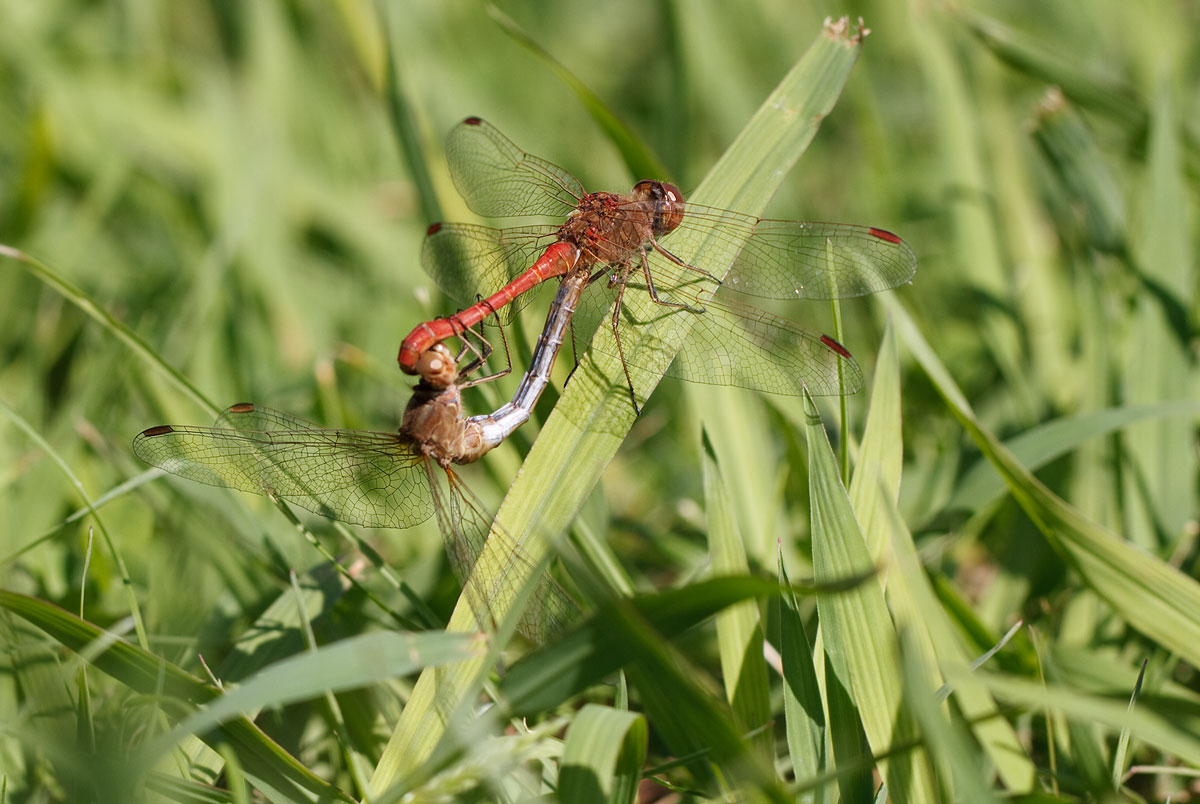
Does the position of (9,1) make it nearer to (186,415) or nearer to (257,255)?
(257,255)

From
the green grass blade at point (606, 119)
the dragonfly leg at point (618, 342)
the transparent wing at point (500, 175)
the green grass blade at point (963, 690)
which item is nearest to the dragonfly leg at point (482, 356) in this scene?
the dragonfly leg at point (618, 342)

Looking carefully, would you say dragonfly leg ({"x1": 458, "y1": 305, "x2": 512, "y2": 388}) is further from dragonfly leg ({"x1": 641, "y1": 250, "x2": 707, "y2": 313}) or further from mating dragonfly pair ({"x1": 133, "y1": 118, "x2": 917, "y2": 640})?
dragonfly leg ({"x1": 641, "y1": 250, "x2": 707, "y2": 313})

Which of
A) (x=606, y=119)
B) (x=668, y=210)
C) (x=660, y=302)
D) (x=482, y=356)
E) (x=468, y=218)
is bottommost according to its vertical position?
(x=482, y=356)

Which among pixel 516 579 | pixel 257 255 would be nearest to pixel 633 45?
pixel 257 255

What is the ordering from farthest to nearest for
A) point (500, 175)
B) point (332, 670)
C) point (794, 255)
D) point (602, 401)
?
point (500, 175) < point (794, 255) < point (602, 401) < point (332, 670)

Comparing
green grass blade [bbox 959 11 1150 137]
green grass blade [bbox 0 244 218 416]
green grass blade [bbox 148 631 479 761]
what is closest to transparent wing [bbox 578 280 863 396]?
green grass blade [bbox 148 631 479 761]

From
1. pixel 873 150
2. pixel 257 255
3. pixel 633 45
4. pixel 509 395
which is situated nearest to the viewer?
pixel 509 395

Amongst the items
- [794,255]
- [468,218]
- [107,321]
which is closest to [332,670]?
[107,321]

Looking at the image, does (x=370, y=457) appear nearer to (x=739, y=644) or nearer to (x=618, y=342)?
(x=618, y=342)
